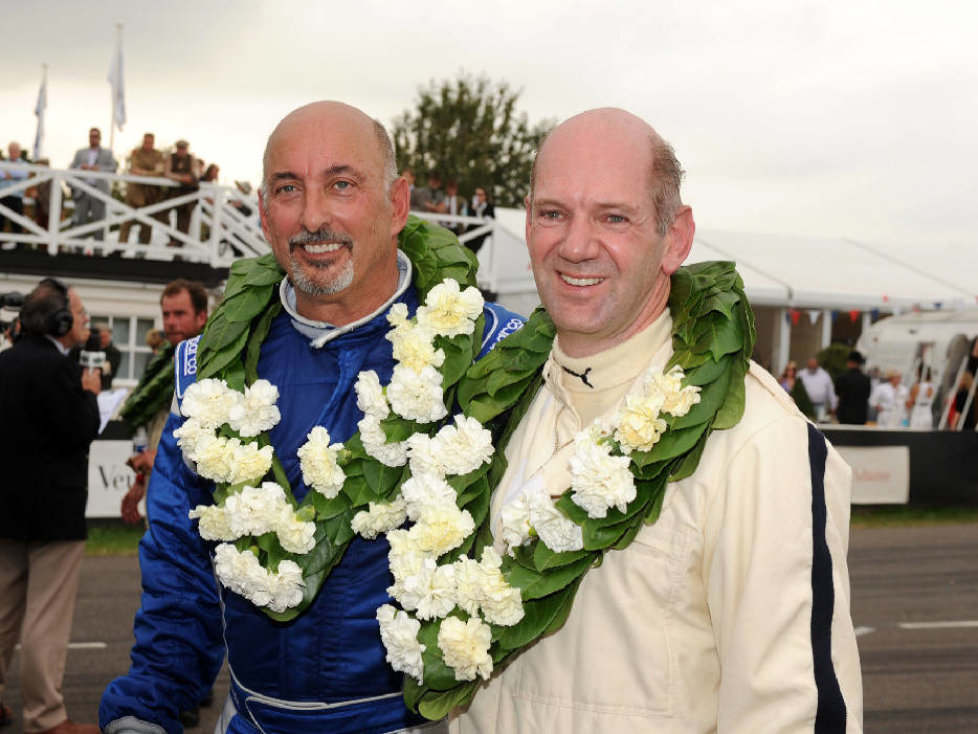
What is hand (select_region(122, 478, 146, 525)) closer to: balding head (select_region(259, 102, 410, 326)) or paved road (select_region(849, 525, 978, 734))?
balding head (select_region(259, 102, 410, 326))

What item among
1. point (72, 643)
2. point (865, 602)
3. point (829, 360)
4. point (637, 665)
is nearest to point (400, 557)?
point (637, 665)

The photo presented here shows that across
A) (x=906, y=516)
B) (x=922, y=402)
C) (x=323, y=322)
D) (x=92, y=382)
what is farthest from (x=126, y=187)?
(x=323, y=322)

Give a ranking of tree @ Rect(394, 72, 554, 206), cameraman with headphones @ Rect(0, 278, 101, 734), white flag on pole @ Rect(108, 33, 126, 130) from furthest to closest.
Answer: tree @ Rect(394, 72, 554, 206), white flag on pole @ Rect(108, 33, 126, 130), cameraman with headphones @ Rect(0, 278, 101, 734)

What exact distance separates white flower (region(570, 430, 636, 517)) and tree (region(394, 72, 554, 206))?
145 ft

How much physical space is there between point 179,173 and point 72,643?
32.9 ft

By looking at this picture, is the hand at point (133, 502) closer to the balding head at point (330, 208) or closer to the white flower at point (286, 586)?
the balding head at point (330, 208)

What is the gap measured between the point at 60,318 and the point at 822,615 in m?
5.23

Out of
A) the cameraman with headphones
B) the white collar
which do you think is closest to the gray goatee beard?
the white collar

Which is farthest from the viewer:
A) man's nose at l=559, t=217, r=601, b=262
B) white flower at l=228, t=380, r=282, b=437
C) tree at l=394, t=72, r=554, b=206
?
tree at l=394, t=72, r=554, b=206

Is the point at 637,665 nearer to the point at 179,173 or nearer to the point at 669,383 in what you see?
the point at 669,383

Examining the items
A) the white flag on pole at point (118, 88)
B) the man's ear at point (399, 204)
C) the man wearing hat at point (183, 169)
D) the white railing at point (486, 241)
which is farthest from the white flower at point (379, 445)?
the white flag on pole at point (118, 88)

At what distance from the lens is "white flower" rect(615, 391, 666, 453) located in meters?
2.39

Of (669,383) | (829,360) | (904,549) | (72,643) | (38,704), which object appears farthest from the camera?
(829,360)

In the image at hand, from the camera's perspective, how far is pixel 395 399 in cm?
298
